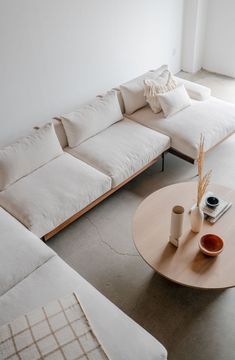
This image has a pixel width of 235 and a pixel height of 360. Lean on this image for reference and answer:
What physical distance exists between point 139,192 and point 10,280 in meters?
1.53

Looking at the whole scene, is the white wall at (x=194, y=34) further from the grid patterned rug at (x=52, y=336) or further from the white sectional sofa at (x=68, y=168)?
the grid patterned rug at (x=52, y=336)

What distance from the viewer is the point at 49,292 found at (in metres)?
2.01

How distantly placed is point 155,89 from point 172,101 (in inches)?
A: 9.1

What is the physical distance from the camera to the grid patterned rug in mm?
1691

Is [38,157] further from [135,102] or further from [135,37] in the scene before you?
[135,37]

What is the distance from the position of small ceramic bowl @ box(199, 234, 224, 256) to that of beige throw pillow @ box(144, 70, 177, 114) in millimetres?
1756

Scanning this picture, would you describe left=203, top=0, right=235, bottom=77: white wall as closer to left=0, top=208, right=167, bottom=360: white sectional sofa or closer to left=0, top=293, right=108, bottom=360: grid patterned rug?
left=0, top=208, right=167, bottom=360: white sectional sofa

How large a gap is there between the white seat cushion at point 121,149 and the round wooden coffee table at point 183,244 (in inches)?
19.1

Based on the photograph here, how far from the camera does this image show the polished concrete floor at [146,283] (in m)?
2.17

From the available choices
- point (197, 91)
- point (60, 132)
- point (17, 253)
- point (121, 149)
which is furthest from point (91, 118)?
point (17, 253)

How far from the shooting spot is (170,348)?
2.12 m

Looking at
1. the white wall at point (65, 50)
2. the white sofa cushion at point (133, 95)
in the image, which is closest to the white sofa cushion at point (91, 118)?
the white sofa cushion at point (133, 95)

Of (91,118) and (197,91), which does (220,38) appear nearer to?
(197,91)

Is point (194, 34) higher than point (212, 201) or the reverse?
higher
